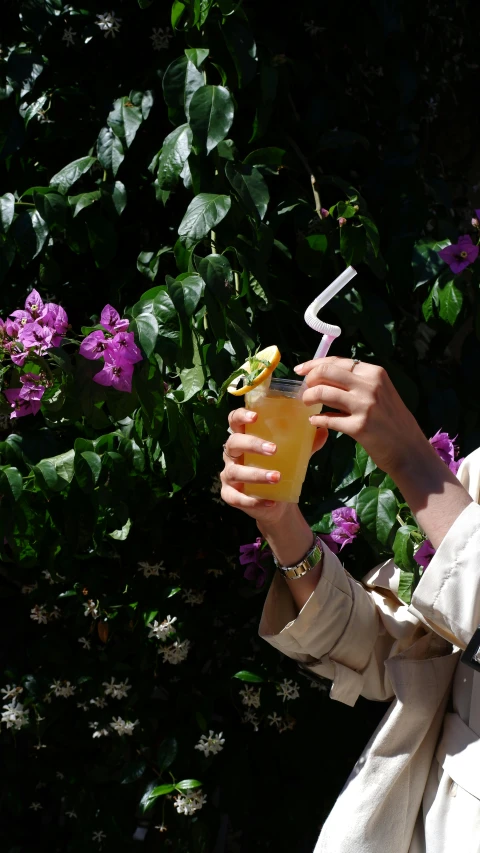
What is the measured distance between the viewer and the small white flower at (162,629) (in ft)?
5.71

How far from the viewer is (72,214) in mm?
1782

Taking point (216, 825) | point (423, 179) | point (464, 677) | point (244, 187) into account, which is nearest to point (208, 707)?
point (216, 825)

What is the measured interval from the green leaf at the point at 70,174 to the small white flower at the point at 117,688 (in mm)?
1015

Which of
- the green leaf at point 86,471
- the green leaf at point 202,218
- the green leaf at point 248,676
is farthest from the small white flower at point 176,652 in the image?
the green leaf at point 202,218

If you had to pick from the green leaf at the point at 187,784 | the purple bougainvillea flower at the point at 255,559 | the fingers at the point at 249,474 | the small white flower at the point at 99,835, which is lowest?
the small white flower at the point at 99,835

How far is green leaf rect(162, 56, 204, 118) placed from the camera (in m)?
1.60

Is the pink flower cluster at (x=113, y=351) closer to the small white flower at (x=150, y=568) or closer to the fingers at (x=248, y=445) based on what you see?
the fingers at (x=248, y=445)

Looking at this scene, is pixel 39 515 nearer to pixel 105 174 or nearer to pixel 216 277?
pixel 216 277

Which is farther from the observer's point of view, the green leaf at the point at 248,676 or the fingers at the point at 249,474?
the green leaf at the point at 248,676

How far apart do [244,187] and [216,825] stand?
50.6 inches

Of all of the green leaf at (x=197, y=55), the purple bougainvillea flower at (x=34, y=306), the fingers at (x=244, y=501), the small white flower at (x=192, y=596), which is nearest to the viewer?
the fingers at (x=244, y=501)

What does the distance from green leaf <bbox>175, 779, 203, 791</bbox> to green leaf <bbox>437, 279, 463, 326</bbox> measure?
3.35 feet

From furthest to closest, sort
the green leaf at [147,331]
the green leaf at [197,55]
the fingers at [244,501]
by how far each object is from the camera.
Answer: the green leaf at [197,55] < the green leaf at [147,331] < the fingers at [244,501]

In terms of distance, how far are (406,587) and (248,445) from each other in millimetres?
397
